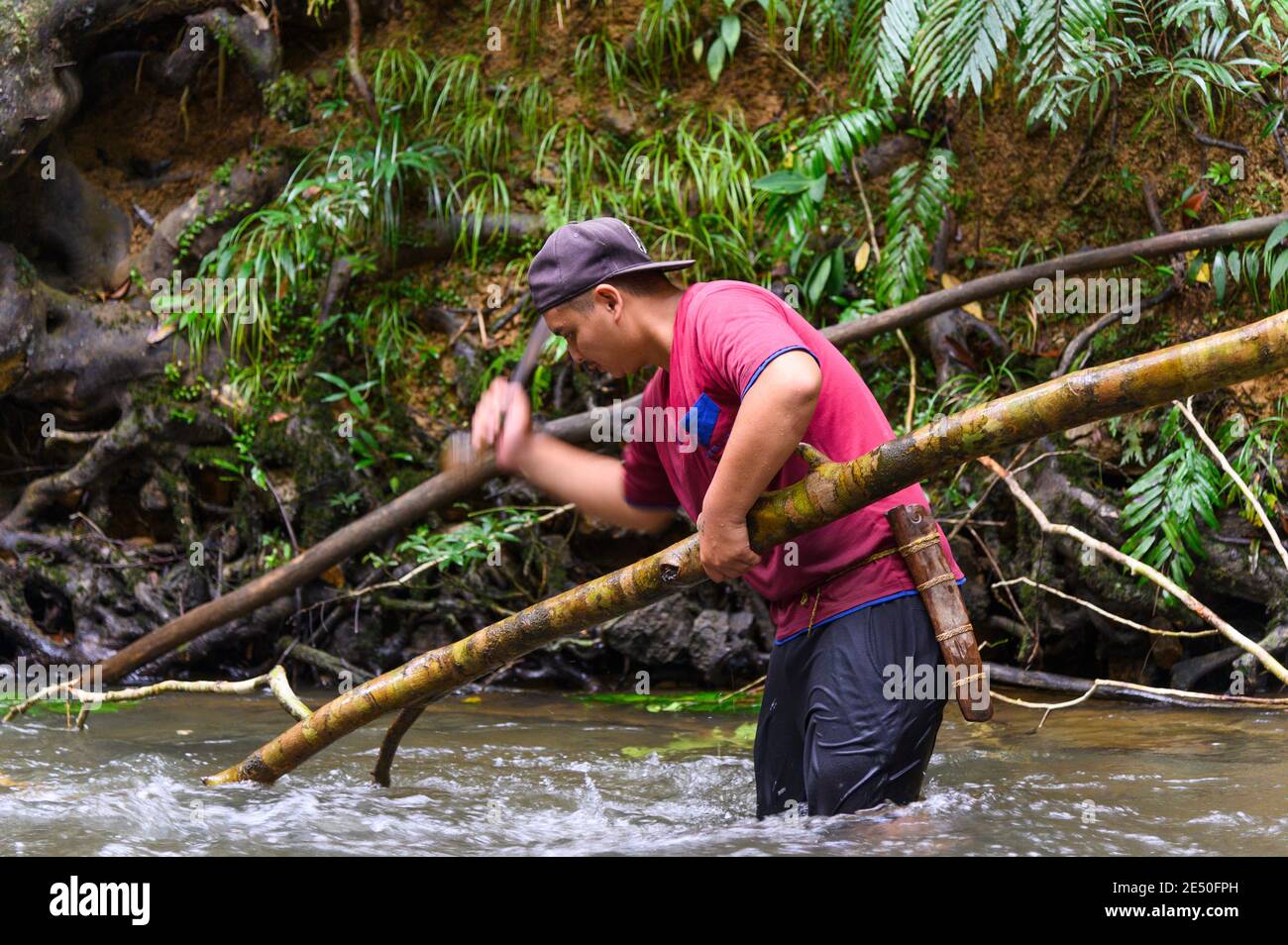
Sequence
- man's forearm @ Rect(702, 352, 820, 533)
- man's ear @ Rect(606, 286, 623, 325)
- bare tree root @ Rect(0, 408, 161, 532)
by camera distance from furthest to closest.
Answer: bare tree root @ Rect(0, 408, 161, 532), man's ear @ Rect(606, 286, 623, 325), man's forearm @ Rect(702, 352, 820, 533)

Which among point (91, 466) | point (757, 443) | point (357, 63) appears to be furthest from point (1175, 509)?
point (91, 466)

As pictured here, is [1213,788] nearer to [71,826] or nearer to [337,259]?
[71,826]

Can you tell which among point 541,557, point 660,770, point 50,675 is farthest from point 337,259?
point 660,770

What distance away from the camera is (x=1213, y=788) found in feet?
11.1

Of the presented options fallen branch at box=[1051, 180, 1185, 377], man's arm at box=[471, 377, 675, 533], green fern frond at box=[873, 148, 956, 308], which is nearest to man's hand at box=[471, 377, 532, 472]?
man's arm at box=[471, 377, 675, 533]

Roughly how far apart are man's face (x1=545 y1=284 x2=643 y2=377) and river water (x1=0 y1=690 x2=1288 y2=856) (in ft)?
3.81

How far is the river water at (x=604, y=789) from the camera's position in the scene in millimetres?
2818

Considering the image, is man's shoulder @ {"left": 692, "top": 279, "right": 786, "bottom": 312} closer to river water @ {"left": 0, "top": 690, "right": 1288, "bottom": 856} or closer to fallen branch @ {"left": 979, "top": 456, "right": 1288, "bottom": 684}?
fallen branch @ {"left": 979, "top": 456, "right": 1288, "bottom": 684}

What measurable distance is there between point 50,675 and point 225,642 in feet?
2.64

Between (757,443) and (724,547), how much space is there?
0.89 feet

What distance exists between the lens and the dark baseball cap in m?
2.66

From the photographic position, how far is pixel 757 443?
232cm

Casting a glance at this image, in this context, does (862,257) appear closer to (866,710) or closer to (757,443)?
(866,710)

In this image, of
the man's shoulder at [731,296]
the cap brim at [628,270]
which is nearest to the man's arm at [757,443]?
the man's shoulder at [731,296]
